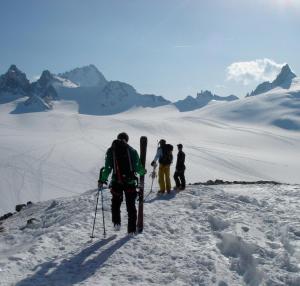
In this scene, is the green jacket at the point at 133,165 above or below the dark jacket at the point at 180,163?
above

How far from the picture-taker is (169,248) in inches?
360

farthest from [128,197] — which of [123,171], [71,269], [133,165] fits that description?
[71,269]

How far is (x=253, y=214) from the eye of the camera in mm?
11984

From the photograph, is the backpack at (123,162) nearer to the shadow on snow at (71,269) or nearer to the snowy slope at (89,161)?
the shadow on snow at (71,269)

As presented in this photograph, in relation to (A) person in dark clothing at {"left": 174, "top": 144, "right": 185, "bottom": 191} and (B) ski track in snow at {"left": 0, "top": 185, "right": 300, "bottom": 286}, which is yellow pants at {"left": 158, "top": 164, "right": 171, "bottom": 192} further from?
(B) ski track in snow at {"left": 0, "top": 185, "right": 300, "bottom": 286}

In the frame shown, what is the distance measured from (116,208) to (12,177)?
50439 millimetres

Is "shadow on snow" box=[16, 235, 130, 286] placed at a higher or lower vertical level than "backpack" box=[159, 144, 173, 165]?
lower

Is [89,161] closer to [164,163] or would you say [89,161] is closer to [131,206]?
[164,163]

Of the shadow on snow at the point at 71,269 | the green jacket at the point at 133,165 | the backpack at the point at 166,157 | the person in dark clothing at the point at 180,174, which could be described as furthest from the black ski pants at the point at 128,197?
the person in dark clothing at the point at 180,174

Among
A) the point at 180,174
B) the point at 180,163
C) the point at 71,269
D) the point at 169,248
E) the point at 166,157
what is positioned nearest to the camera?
the point at 71,269

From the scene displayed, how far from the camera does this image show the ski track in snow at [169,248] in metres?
7.84

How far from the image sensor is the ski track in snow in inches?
309

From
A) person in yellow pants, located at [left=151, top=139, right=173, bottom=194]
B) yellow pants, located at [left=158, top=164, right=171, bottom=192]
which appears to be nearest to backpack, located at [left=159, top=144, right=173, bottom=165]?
person in yellow pants, located at [left=151, top=139, right=173, bottom=194]

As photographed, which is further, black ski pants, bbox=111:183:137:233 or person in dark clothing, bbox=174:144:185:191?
person in dark clothing, bbox=174:144:185:191
